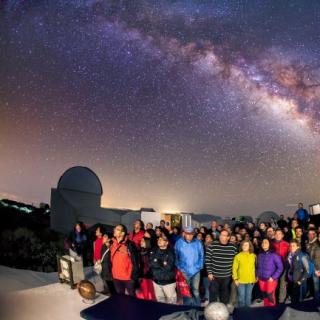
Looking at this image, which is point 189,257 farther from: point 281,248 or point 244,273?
point 281,248

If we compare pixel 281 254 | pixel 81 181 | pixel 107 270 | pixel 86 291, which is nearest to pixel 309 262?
pixel 281 254

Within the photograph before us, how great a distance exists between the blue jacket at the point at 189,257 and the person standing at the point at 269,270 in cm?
141

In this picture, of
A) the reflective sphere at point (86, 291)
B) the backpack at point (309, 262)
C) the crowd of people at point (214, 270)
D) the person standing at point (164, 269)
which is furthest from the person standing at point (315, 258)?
the reflective sphere at point (86, 291)

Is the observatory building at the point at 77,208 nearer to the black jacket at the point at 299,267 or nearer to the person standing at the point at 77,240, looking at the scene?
the person standing at the point at 77,240

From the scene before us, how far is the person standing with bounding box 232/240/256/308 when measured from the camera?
Result: 8672 millimetres

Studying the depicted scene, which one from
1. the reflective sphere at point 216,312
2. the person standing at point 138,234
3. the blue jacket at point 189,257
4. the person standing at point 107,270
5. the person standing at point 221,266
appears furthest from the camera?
the person standing at point 138,234

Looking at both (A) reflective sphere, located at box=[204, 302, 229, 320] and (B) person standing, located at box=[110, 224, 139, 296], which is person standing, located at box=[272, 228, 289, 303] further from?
(A) reflective sphere, located at box=[204, 302, 229, 320]

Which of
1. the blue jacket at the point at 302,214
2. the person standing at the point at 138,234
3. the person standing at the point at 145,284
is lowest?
the person standing at the point at 145,284

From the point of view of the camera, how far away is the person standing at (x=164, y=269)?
27.5ft

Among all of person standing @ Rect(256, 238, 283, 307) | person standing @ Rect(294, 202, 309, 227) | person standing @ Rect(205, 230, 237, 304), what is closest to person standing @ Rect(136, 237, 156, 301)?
person standing @ Rect(205, 230, 237, 304)

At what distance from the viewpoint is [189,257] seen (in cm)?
892

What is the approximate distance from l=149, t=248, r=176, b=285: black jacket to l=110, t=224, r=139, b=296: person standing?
373 millimetres

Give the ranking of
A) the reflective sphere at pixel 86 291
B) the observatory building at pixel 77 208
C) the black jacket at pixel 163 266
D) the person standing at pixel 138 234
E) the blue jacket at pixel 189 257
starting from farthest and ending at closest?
the observatory building at pixel 77 208 < the person standing at pixel 138 234 < the blue jacket at pixel 189 257 < the black jacket at pixel 163 266 < the reflective sphere at pixel 86 291

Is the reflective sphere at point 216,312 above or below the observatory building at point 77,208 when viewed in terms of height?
below
